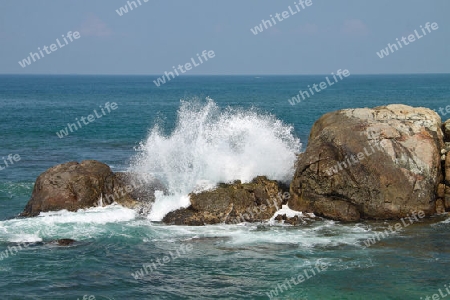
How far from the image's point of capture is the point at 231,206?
74.6 ft

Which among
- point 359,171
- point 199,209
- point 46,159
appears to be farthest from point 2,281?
point 46,159

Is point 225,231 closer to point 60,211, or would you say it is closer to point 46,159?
point 60,211

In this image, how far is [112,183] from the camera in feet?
81.5

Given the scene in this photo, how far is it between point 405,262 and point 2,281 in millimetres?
11858

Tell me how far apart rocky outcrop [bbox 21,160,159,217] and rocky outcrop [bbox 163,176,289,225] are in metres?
2.34
